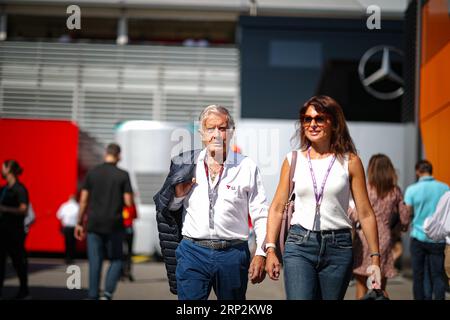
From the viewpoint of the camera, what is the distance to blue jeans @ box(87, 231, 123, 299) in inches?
306

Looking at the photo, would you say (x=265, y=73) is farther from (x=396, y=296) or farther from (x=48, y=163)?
(x=396, y=296)

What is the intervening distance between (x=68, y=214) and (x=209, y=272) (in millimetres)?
11171

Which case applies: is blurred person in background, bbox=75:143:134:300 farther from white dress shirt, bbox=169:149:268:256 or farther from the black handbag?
the black handbag

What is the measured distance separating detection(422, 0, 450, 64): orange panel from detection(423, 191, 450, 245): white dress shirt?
1.19 m

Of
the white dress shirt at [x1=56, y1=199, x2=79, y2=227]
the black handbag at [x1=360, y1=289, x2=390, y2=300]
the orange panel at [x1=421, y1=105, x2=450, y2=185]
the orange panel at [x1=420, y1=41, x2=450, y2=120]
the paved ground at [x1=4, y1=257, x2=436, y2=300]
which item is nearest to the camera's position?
the black handbag at [x1=360, y1=289, x2=390, y2=300]

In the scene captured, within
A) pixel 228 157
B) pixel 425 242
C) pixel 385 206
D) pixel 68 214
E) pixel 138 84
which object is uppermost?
pixel 138 84

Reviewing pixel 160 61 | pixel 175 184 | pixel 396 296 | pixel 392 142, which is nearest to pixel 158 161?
pixel 160 61

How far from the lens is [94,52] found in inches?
621

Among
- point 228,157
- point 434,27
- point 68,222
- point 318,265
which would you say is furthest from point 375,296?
point 68,222

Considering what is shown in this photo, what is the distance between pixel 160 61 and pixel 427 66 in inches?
409

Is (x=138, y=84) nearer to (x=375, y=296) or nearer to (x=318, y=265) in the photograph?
(x=318, y=265)

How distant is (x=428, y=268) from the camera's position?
7.21m

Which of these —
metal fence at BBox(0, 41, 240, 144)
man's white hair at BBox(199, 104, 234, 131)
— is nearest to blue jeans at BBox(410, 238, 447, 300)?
man's white hair at BBox(199, 104, 234, 131)

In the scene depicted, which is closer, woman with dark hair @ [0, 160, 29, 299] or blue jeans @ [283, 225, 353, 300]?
blue jeans @ [283, 225, 353, 300]
